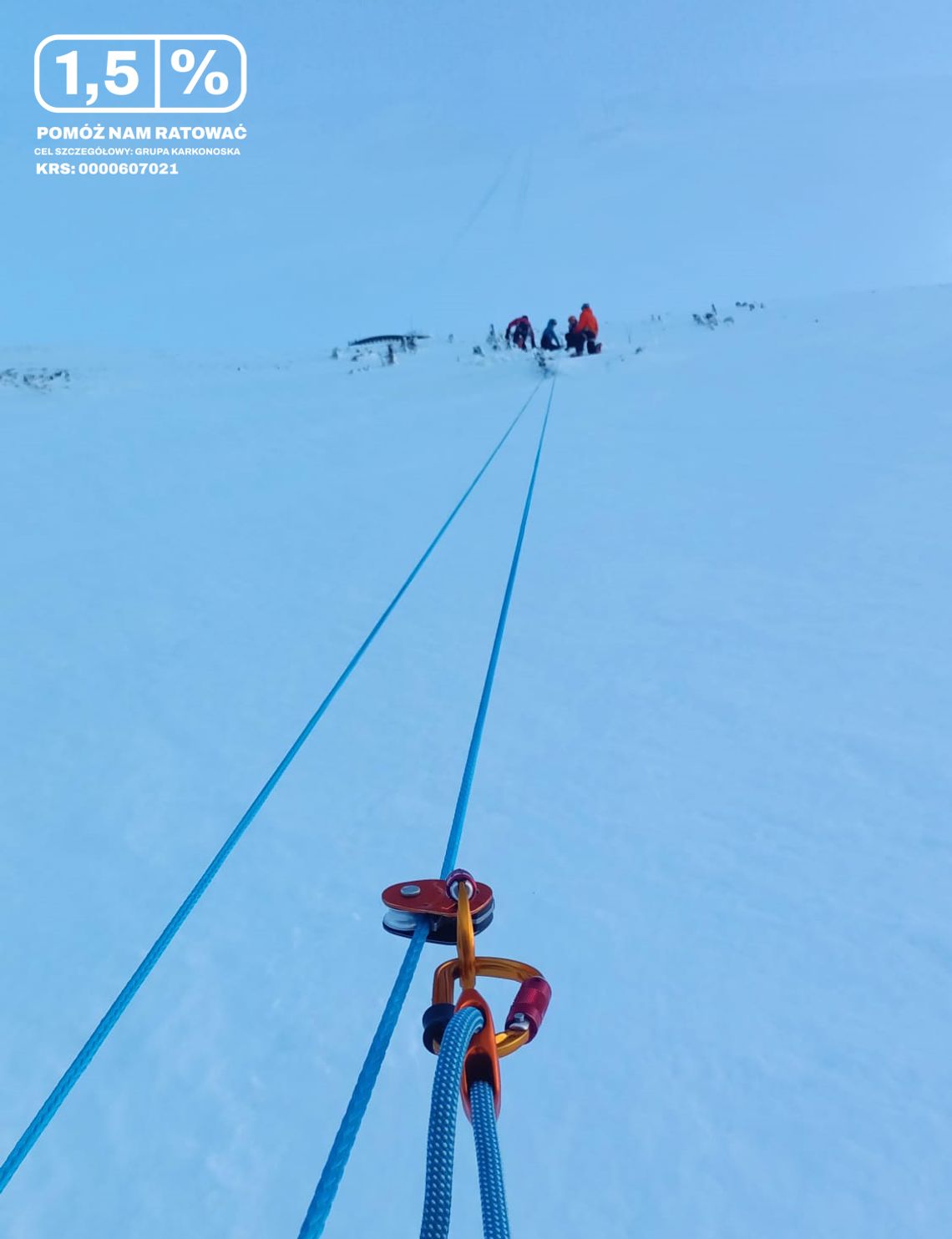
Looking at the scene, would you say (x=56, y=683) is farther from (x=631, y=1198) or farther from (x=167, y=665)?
(x=631, y=1198)

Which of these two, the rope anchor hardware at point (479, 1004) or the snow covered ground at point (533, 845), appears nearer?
the rope anchor hardware at point (479, 1004)

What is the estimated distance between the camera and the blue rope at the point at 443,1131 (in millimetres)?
800

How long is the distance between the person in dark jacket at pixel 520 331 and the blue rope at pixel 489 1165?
11.6 meters

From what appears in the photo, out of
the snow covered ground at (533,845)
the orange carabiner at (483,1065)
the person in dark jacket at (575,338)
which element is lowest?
the snow covered ground at (533,845)

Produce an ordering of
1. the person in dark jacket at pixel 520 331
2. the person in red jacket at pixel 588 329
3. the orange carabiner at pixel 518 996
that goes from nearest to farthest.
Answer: the orange carabiner at pixel 518 996 → the person in red jacket at pixel 588 329 → the person in dark jacket at pixel 520 331

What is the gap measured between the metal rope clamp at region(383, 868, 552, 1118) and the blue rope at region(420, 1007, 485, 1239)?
1.2 inches

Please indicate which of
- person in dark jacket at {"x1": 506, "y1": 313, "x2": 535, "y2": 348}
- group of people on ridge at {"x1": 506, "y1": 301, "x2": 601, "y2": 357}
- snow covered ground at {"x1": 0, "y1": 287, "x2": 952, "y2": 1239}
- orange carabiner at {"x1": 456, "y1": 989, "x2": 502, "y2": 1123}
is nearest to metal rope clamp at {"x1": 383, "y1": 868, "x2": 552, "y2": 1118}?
orange carabiner at {"x1": 456, "y1": 989, "x2": 502, "y2": 1123}

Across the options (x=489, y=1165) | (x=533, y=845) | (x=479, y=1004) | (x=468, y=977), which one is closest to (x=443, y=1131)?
(x=489, y=1165)

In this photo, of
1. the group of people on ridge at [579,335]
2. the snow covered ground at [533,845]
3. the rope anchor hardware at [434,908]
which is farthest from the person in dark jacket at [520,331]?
the rope anchor hardware at [434,908]

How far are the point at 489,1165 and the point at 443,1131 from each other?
6 centimetres

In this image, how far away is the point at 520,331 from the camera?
11.9 meters

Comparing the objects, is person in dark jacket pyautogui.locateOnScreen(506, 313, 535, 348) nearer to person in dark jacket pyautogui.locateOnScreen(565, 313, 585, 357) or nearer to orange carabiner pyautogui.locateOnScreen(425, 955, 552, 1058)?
person in dark jacket pyautogui.locateOnScreen(565, 313, 585, 357)

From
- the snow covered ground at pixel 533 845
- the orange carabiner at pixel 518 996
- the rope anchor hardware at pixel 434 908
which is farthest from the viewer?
the snow covered ground at pixel 533 845

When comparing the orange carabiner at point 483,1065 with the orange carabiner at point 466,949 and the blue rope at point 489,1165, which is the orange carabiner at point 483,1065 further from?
the orange carabiner at point 466,949
